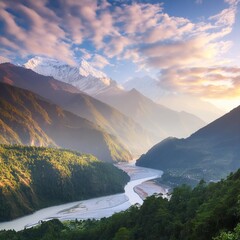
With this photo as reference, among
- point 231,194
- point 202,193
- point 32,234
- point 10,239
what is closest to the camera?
point 231,194

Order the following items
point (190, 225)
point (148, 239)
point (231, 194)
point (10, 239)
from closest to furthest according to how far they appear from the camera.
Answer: point (231, 194) → point (190, 225) → point (148, 239) → point (10, 239)

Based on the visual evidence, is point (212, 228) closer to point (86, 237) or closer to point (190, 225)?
point (190, 225)

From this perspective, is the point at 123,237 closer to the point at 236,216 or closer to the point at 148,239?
the point at 148,239

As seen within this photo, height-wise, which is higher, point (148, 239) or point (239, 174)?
point (239, 174)

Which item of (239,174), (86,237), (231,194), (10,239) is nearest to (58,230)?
(10,239)

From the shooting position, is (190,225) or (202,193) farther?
(202,193)

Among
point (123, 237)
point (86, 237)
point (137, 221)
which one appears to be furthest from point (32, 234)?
point (123, 237)
